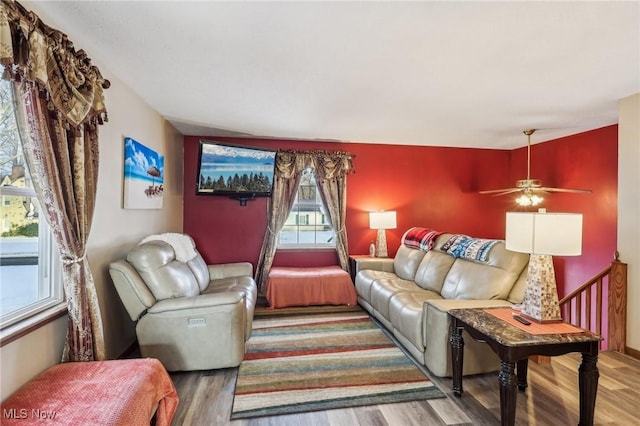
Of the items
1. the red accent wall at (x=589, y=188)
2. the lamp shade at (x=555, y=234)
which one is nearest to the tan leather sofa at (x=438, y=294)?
the lamp shade at (x=555, y=234)

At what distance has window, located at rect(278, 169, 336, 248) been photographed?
469 centimetres

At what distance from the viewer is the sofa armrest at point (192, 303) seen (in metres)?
2.28

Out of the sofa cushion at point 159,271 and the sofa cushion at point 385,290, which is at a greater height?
the sofa cushion at point 159,271

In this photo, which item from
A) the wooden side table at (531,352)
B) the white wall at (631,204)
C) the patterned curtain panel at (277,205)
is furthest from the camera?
the patterned curtain panel at (277,205)

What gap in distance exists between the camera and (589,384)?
1.74m

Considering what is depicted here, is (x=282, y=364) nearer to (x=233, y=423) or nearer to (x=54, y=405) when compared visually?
(x=233, y=423)

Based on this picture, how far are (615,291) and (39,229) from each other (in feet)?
14.6

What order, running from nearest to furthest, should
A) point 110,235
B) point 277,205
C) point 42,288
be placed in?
point 42,288 < point 110,235 < point 277,205

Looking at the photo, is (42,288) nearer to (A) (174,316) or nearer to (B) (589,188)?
(A) (174,316)

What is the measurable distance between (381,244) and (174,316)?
2.98 meters

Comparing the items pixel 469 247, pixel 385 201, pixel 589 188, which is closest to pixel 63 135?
pixel 469 247

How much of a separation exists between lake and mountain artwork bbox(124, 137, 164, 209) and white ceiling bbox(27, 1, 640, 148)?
0.51 m

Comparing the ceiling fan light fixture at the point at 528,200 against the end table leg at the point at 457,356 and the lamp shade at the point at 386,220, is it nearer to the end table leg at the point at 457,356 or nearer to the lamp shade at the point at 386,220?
the lamp shade at the point at 386,220

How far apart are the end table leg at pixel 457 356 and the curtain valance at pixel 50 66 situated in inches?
106
